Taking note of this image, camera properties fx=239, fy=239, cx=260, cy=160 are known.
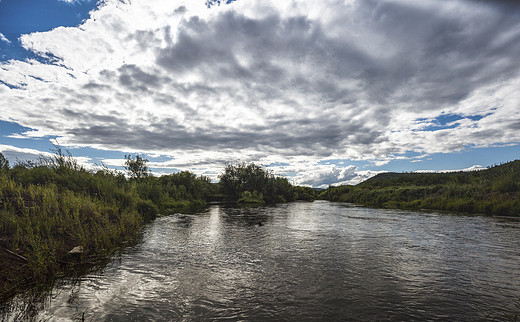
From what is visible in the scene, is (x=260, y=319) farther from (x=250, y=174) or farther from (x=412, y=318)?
(x=250, y=174)

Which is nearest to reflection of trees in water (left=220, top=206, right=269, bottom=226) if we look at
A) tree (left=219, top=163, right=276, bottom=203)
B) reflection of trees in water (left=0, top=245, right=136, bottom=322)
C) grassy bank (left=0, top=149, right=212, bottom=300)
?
grassy bank (left=0, top=149, right=212, bottom=300)

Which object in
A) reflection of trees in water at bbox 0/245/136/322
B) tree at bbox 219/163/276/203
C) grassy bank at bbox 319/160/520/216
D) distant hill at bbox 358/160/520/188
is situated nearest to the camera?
reflection of trees in water at bbox 0/245/136/322

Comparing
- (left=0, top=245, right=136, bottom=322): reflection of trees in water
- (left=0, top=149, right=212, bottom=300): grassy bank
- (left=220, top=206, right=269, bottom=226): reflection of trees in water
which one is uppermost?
(left=0, top=149, right=212, bottom=300): grassy bank

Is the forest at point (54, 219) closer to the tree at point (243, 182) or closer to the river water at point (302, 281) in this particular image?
the river water at point (302, 281)

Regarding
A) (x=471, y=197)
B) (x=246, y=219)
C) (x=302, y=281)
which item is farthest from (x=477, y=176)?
(x=302, y=281)

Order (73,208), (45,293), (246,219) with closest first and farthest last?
1. (45,293)
2. (73,208)
3. (246,219)

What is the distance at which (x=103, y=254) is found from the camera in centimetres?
1324

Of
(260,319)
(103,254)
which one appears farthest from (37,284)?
(260,319)

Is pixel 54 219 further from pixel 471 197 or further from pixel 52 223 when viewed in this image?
pixel 471 197

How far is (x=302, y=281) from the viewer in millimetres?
10078

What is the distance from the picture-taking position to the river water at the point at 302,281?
25.0 feet

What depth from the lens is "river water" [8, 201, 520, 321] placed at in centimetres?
761

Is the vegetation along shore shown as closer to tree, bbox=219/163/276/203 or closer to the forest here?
the forest

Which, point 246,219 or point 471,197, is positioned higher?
point 471,197
